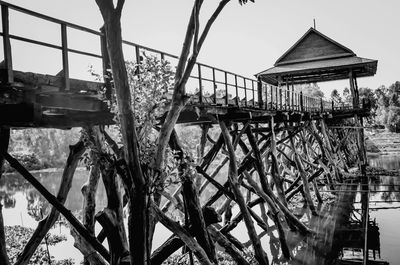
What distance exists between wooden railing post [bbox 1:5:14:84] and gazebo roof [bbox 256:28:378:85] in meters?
17.3

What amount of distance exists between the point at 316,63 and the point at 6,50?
1973 centimetres

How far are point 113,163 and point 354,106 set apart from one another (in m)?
18.5

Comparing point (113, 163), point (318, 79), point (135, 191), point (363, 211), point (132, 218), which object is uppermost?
point (318, 79)

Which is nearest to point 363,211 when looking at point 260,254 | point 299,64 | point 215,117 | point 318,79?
point 260,254

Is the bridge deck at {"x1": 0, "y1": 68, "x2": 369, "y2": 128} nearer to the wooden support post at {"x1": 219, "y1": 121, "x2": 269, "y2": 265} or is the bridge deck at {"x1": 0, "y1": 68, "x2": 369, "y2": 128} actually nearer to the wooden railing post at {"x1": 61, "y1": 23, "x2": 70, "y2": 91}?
the wooden railing post at {"x1": 61, "y1": 23, "x2": 70, "y2": 91}

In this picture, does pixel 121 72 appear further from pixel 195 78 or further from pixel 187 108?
pixel 195 78

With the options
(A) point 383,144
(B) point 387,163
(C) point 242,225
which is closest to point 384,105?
(A) point 383,144

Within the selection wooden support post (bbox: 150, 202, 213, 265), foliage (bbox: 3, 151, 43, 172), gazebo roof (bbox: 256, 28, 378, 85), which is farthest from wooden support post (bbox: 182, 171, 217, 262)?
foliage (bbox: 3, 151, 43, 172)

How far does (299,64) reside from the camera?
832 inches

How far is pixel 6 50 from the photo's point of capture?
324 cm

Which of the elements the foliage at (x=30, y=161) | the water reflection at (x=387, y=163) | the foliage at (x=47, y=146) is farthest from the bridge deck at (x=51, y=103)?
the foliage at (x=47, y=146)

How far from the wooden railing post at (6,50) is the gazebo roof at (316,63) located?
1726 centimetres

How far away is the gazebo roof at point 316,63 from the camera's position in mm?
19141

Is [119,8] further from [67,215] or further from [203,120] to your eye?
[203,120]
